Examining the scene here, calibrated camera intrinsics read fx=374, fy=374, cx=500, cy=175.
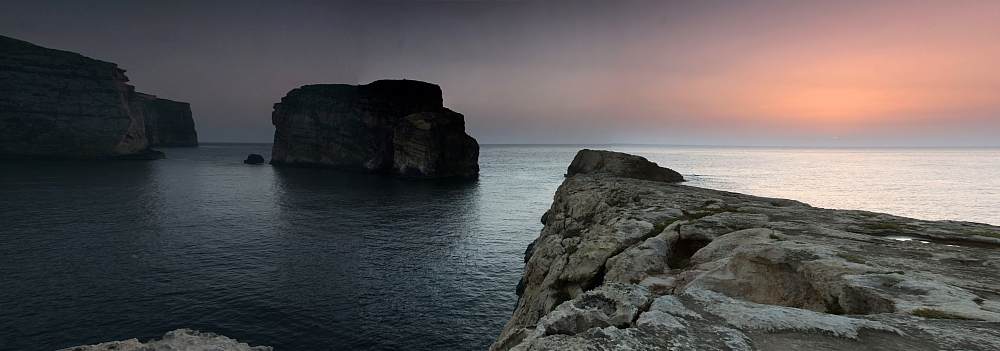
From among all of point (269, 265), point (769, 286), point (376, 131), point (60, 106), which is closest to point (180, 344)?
point (269, 265)

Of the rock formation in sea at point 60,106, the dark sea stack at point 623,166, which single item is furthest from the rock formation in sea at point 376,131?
the rock formation in sea at point 60,106

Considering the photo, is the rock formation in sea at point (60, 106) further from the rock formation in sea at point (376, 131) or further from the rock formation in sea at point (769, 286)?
the rock formation in sea at point (769, 286)

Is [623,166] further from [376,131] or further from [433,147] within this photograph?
[376,131]

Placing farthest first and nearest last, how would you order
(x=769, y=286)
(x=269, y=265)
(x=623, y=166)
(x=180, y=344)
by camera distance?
(x=623, y=166) < (x=269, y=265) < (x=180, y=344) < (x=769, y=286)

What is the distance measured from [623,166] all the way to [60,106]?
167044 millimetres

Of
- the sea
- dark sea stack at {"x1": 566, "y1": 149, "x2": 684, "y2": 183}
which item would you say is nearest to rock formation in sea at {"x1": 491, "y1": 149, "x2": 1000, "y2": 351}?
the sea

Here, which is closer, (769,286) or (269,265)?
(769,286)

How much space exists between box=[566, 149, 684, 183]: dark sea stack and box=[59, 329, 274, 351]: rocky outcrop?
51495 millimetres

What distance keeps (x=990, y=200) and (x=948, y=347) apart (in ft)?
284

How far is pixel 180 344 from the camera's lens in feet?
40.8

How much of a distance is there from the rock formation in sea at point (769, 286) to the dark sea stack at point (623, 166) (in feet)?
152

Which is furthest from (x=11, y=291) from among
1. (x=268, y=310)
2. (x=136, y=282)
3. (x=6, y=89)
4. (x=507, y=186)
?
(x=6, y=89)

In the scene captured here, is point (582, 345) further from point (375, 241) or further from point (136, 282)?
point (375, 241)

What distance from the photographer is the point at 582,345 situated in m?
4.95
